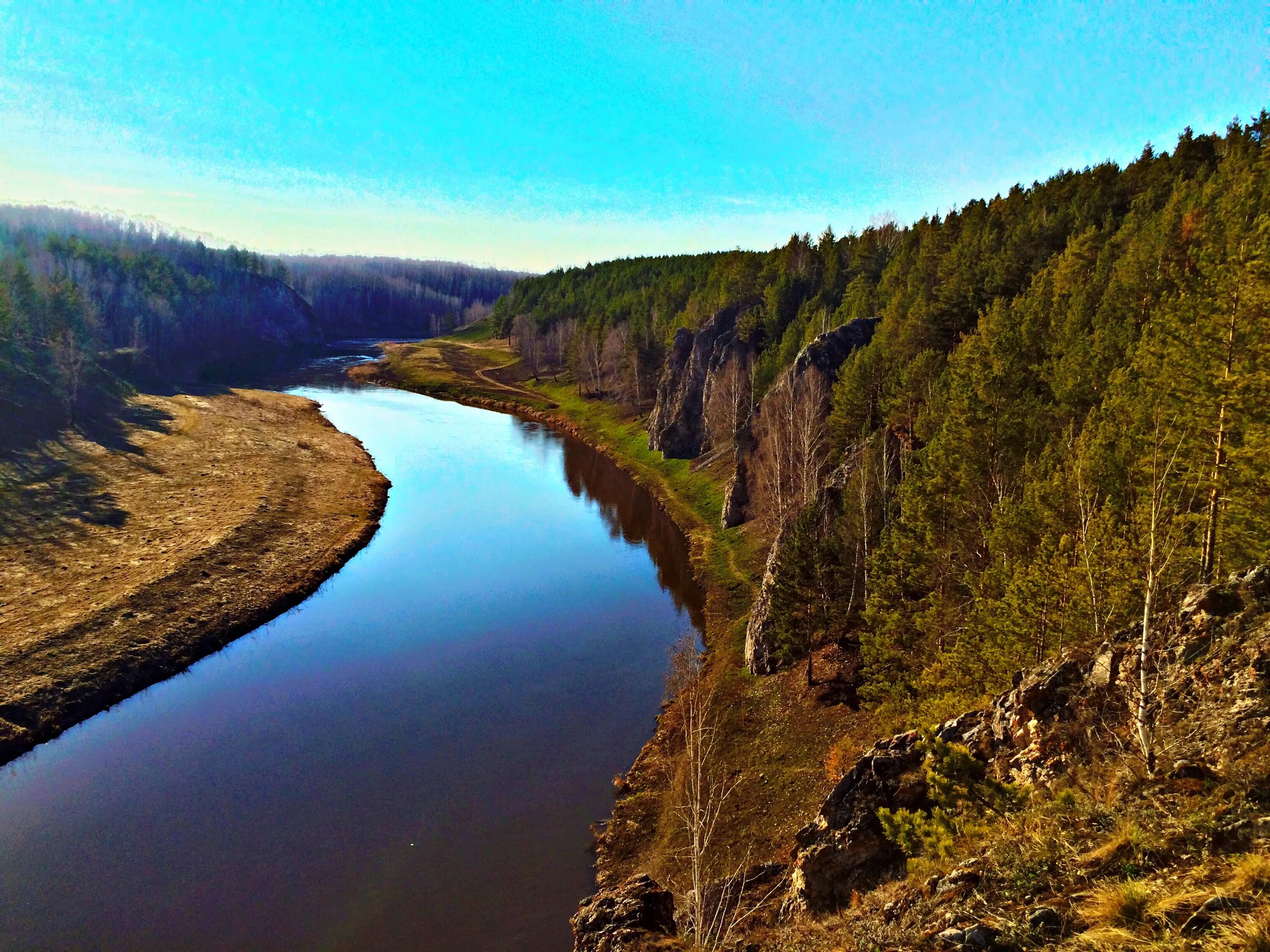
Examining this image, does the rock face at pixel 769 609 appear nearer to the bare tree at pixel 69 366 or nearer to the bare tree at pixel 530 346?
the bare tree at pixel 69 366

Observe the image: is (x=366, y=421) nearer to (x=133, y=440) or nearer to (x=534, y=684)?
(x=133, y=440)

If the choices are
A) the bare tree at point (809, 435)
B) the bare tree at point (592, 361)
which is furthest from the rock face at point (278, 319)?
the bare tree at point (809, 435)

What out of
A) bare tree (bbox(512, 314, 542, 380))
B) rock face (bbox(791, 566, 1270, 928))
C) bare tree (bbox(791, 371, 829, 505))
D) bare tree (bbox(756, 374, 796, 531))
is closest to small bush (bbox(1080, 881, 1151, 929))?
rock face (bbox(791, 566, 1270, 928))

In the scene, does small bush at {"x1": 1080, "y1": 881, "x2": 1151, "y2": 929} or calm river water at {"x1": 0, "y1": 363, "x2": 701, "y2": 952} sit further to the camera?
calm river water at {"x1": 0, "y1": 363, "x2": 701, "y2": 952}

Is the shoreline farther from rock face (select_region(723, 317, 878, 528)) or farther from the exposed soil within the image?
the exposed soil

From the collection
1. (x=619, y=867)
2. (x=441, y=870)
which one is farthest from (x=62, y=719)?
(x=619, y=867)
